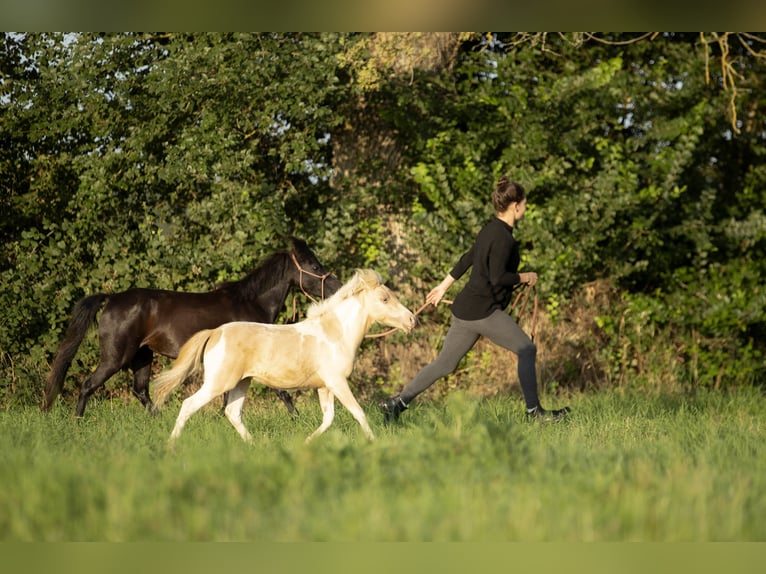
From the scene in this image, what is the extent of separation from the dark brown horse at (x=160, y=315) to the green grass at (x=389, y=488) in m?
1.83

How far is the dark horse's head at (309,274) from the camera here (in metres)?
8.30

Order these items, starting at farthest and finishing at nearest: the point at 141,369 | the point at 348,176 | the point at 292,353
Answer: the point at 348,176
the point at 141,369
the point at 292,353

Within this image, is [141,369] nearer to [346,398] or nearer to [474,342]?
[346,398]

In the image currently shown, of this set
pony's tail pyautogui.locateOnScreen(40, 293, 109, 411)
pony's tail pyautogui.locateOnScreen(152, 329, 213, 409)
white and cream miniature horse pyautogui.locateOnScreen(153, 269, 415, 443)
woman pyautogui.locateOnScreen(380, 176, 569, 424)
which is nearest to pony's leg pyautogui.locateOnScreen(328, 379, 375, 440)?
white and cream miniature horse pyautogui.locateOnScreen(153, 269, 415, 443)

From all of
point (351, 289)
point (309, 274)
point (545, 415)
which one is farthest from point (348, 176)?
point (545, 415)

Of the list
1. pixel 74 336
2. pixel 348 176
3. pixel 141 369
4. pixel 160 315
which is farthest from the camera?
pixel 348 176

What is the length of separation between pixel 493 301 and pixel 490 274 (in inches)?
A: 9.6

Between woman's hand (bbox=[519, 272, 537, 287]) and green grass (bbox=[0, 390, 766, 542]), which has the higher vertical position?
woman's hand (bbox=[519, 272, 537, 287])

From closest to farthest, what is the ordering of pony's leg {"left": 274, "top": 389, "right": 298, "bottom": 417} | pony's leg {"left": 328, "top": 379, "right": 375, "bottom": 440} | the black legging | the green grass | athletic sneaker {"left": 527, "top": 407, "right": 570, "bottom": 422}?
the green grass
pony's leg {"left": 328, "top": 379, "right": 375, "bottom": 440}
the black legging
athletic sneaker {"left": 527, "top": 407, "right": 570, "bottom": 422}
pony's leg {"left": 274, "top": 389, "right": 298, "bottom": 417}

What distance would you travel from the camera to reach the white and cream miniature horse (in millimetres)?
5902

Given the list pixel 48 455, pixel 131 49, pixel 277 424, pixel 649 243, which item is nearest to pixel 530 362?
pixel 277 424

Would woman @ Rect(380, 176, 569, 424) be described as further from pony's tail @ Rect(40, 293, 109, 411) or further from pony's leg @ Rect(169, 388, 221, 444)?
pony's tail @ Rect(40, 293, 109, 411)

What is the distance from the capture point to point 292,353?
6.05 metres

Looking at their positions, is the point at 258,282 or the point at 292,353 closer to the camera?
the point at 292,353
